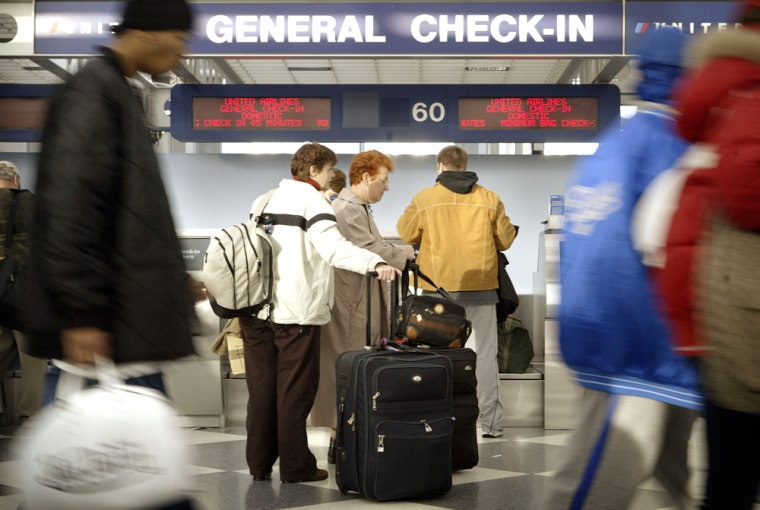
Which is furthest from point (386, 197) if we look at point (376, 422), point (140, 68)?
point (140, 68)

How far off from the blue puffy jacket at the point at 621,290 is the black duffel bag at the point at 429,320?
2.16 m

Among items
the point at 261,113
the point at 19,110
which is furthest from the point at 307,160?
the point at 19,110

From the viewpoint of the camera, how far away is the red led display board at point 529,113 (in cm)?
705

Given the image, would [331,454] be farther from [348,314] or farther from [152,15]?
[152,15]

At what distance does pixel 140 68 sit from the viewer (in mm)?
1793

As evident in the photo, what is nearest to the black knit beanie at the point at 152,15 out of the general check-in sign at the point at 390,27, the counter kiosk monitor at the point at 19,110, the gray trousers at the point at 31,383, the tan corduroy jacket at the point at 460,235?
the tan corduroy jacket at the point at 460,235

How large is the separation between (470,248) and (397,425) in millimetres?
1869

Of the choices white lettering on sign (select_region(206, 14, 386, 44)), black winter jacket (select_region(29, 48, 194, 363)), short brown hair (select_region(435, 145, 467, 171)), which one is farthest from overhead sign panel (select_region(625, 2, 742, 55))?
black winter jacket (select_region(29, 48, 194, 363))

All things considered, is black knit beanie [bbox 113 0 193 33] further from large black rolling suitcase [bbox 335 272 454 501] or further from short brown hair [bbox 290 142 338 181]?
short brown hair [bbox 290 142 338 181]

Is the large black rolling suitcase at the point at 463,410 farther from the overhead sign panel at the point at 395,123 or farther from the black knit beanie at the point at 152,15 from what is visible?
the overhead sign panel at the point at 395,123

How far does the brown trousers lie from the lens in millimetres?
4027

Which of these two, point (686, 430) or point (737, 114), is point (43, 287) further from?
point (686, 430)

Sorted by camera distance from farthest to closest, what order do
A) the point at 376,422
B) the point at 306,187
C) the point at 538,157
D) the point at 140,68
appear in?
the point at 538,157
the point at 306,187
the point at 376,422
the point at 140,68

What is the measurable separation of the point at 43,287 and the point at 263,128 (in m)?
5.66
